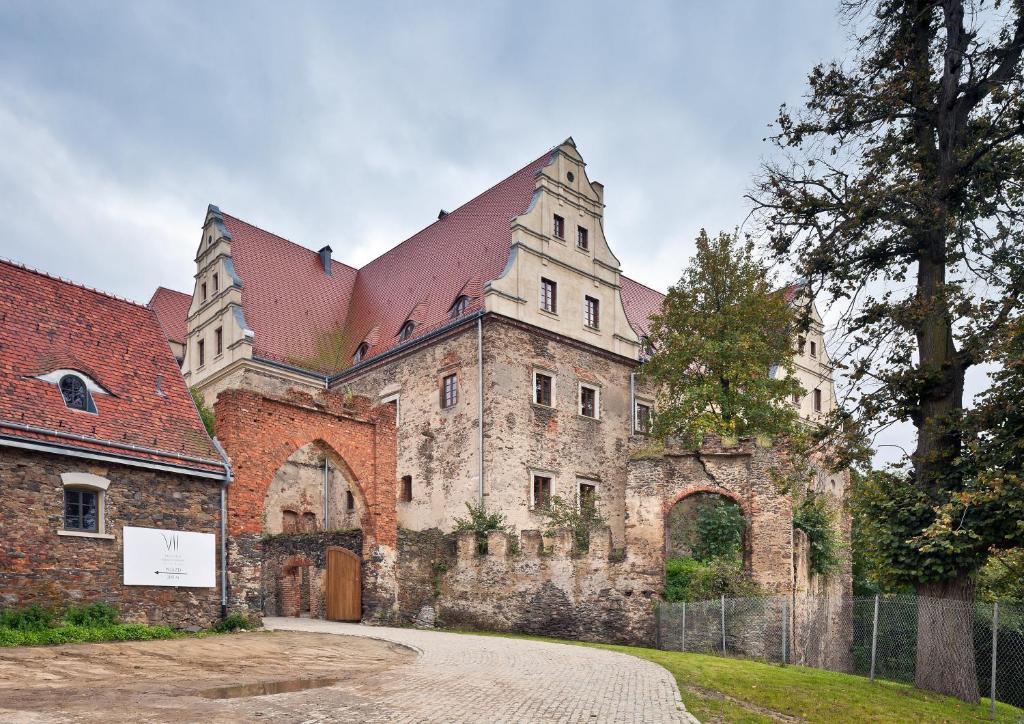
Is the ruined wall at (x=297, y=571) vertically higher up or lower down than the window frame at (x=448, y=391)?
lower down

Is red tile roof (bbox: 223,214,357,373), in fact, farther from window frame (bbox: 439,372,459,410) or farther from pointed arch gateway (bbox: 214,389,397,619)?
pointed arch gateway (bbox: 214,389,397,619)

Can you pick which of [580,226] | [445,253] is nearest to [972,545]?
[580,226]

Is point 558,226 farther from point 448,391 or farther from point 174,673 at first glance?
point 174,673

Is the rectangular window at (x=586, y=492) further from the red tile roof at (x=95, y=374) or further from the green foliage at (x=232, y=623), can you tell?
the red tile roof at (x=95, y=374)

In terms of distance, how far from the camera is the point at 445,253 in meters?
32.6

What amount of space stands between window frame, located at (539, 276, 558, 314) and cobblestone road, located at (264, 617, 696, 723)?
1458 centimetres

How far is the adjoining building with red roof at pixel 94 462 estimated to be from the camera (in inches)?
588

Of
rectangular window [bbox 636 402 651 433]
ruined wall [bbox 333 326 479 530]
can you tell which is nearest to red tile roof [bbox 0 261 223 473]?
ruined wall [bbox 333 326 479 530]

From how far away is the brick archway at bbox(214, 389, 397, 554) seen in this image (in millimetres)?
18641

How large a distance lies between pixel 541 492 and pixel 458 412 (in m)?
3.68

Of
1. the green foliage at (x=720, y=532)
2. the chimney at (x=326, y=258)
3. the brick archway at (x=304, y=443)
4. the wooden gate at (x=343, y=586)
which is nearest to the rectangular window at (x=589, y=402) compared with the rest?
the green foliage at (x=720, y=532)

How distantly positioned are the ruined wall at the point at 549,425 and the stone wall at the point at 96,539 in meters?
10.5

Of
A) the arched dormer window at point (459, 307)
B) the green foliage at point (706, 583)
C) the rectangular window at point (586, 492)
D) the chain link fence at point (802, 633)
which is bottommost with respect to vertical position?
the chain link fence at point (802, 633)

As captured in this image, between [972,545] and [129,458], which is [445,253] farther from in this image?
[972,545]
